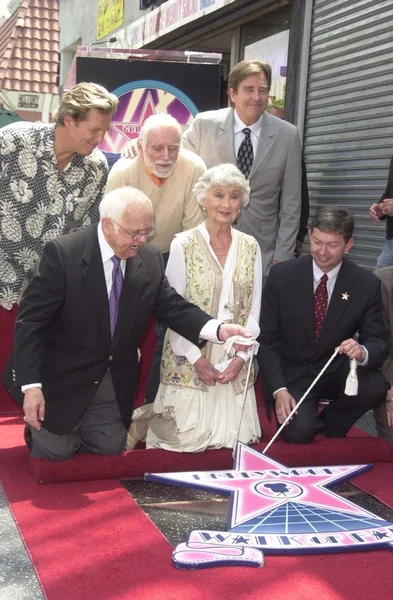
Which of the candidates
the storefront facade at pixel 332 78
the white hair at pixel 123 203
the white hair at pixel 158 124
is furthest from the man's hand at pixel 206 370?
the storefront facade at pixel 332 78

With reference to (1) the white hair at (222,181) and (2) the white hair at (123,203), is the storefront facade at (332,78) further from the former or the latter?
(2) the white hair at (123,203)

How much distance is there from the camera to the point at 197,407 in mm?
4039

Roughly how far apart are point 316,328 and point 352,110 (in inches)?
116

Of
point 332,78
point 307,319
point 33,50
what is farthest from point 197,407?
point 33,50

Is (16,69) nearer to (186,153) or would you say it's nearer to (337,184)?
(337,184)

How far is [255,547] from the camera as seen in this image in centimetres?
293

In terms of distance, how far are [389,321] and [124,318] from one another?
4.81 ft

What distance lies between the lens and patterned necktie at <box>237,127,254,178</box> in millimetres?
5000

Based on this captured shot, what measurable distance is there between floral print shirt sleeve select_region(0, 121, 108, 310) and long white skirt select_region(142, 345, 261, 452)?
37.4 inches

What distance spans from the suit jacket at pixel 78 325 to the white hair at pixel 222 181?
0.42 m

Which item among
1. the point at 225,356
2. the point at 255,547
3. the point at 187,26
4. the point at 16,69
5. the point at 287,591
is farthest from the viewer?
the point at 16,69

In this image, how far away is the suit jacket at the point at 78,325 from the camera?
138 inches

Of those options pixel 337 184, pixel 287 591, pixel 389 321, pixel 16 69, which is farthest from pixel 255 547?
pixel 16 69

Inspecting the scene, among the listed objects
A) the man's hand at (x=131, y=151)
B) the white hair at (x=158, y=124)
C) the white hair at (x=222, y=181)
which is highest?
the white hair at (x=158, y=124)
